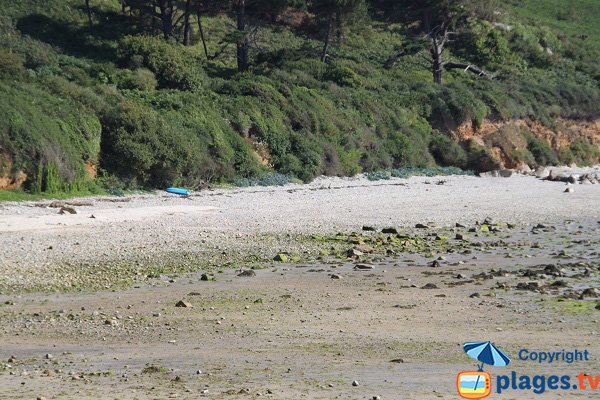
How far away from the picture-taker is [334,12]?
5478cm

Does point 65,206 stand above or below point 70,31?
below

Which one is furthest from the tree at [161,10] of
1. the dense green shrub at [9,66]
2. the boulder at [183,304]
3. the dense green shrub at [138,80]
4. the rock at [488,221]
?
the boulder at [183,304]

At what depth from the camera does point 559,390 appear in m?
7.66

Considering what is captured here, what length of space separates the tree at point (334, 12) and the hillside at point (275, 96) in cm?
19

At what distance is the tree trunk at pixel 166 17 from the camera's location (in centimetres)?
5122

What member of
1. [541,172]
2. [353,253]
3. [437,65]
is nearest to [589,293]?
[353,253]

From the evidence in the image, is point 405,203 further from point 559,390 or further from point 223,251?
point 559,390

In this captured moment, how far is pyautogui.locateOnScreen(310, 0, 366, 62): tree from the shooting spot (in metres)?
53.8

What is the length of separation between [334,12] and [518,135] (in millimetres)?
14006

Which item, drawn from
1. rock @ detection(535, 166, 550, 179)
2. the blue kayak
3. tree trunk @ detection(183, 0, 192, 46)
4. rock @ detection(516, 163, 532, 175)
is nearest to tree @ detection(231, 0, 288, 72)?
tree trunk @ detection(183, 0, 192, 46)

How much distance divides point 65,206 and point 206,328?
12.0 metres

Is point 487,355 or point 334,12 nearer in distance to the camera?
point 487,355

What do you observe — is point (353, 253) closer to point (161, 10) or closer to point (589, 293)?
point (589, 293)

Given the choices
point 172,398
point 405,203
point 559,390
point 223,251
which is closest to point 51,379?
point 172,398
